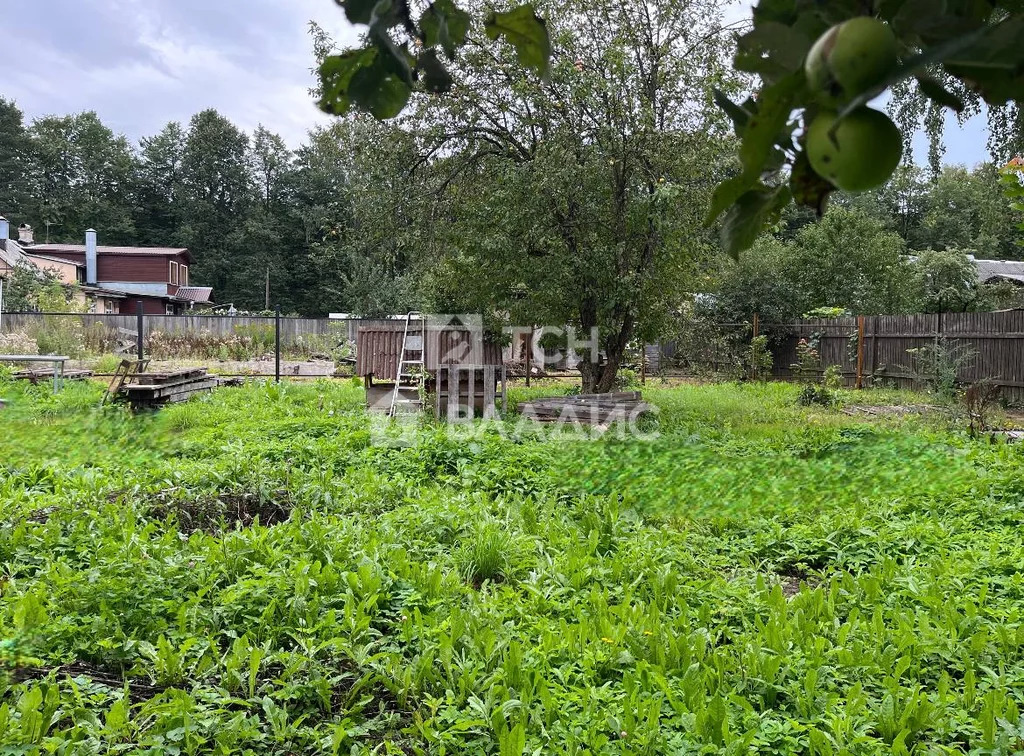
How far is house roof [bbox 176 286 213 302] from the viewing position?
38.2 meters

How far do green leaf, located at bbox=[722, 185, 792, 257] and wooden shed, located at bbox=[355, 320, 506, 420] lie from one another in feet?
29.5

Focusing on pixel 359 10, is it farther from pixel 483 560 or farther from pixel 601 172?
pixel 601 172

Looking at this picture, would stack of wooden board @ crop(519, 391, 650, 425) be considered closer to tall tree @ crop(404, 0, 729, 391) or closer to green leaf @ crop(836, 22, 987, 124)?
tall tree @ crop(404, 0, 729, 391)

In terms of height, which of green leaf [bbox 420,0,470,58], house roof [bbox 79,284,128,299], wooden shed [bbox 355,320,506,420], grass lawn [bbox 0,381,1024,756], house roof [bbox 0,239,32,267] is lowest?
grass lawn [bbox 0,381,1024,756]

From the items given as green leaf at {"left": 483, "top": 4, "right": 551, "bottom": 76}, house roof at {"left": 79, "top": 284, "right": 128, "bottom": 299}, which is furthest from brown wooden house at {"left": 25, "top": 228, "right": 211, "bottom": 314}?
green leaf at {"left": 483, "top": 4, "right": 551, "bottom": 76}

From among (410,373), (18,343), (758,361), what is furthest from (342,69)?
(18,343)

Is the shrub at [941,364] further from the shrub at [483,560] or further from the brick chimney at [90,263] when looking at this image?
the brick chimney at [90,263]

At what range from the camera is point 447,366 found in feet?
32.6

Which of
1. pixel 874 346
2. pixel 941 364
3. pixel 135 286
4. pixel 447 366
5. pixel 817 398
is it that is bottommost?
pixel 817 398

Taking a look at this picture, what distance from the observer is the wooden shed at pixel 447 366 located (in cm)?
998

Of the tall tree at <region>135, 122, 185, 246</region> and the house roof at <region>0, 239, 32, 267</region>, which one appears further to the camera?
the tall tree at <region>135, 122, 185, 246</region>

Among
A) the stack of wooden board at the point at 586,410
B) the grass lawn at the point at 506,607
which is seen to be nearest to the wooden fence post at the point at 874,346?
the stack of wooden board at the point at 586,410

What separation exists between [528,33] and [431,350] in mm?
9239

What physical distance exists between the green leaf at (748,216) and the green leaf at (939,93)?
0.13 meters
